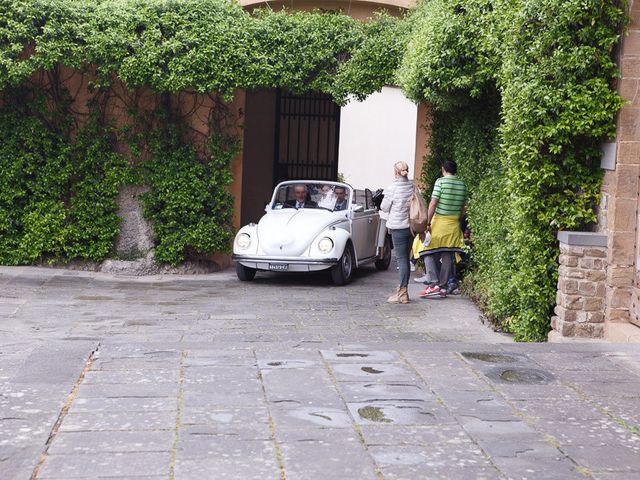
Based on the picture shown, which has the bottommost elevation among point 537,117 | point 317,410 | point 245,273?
point 245,273

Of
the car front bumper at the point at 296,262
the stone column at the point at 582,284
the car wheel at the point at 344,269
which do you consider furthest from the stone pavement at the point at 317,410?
the car wheel at the point at 344,269

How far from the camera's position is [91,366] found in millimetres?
6535

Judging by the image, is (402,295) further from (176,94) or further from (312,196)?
(176,94)

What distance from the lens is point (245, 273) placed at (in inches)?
558

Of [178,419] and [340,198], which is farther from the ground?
[340,198]

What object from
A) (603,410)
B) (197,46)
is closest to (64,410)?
(603,410)

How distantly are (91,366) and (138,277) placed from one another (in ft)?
26.7

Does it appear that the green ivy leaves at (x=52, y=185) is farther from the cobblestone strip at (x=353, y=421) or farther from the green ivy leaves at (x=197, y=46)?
the cobblestone strip at (x=353, y=421)

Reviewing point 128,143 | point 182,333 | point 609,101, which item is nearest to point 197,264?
point 128,143

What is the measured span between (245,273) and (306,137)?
6207 millimetres

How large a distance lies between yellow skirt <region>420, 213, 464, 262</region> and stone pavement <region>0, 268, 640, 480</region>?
4334 mm

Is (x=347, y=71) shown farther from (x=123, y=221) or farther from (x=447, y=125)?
(x=123, y=221)

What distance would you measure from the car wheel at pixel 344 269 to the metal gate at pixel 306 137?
14.9ft

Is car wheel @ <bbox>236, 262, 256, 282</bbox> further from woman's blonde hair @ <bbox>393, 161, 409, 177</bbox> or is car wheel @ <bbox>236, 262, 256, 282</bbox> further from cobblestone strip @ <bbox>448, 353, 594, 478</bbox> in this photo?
cobblestone strip @ <bbox>448, 353, 594, 478</bbox>
